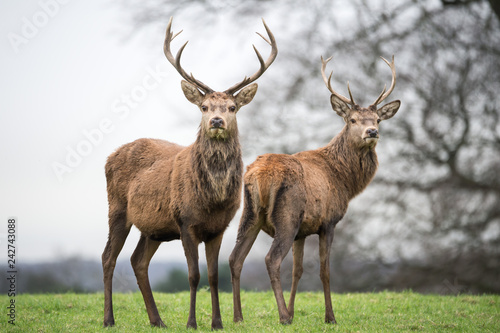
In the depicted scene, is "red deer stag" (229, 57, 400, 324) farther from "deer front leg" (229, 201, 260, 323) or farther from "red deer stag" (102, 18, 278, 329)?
"red deer stag" (102, 18, 278, 329)

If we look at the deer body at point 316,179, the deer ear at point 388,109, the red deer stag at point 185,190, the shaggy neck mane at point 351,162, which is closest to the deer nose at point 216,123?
the red deer stag at point 185,190

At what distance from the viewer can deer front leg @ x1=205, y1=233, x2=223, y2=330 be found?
6555 millimetres

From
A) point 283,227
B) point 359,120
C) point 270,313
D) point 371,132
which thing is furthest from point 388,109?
point 270,313

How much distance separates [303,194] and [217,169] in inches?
45.6

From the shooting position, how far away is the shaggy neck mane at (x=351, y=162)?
816cm

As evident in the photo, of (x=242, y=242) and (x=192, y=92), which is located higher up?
(x=192, y=92)

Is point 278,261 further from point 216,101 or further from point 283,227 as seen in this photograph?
point 216,101

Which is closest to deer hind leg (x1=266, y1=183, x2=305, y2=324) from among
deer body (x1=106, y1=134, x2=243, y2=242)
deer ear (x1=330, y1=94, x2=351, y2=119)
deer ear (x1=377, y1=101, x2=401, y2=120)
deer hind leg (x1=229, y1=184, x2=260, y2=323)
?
deer hind leg (x1=229, y1=184, x2=260, y2=323)

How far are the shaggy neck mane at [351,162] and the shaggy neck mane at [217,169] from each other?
1.94m

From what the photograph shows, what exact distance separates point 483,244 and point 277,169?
843cm

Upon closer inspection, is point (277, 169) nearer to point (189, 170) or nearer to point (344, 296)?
point (189, 170)

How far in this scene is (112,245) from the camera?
294 inches

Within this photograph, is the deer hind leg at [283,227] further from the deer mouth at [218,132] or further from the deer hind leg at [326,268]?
the deer mouth at [218,132]

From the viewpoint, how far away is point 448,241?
13.5 m
